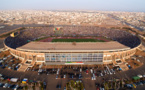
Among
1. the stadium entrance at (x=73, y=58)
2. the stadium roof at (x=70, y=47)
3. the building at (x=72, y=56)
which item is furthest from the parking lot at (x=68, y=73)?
the stadium roof at (x=70, y=47)

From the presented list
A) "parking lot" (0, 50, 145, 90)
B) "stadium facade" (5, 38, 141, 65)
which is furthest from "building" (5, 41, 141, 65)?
"parking lot" (0, 50, 145, 90)

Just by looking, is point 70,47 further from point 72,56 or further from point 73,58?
point 73,58

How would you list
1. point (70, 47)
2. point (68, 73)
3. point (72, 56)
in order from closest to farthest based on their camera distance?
point (68, 73) < point (72, 56) < point (70, 47)

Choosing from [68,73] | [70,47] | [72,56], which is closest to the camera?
[68,73]

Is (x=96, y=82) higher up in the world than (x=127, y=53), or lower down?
lower down

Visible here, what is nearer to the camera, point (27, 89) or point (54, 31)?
point (27, 89)

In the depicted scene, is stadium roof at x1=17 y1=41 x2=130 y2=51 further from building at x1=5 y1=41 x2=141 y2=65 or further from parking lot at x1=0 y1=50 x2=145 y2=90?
parking lot at x1=0 y1=50 x2=145 y2=90

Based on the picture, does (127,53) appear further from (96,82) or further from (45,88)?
(45,88)

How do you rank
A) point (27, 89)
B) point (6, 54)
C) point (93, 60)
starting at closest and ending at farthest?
point (27, 89)
point (93, 60)
point (6, 54)

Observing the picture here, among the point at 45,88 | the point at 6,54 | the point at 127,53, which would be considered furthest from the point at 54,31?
the point at 45,88

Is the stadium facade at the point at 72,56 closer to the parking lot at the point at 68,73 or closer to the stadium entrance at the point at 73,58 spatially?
the stadium entrance at the point at 73,58

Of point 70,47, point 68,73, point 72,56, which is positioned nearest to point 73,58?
point 72,56
